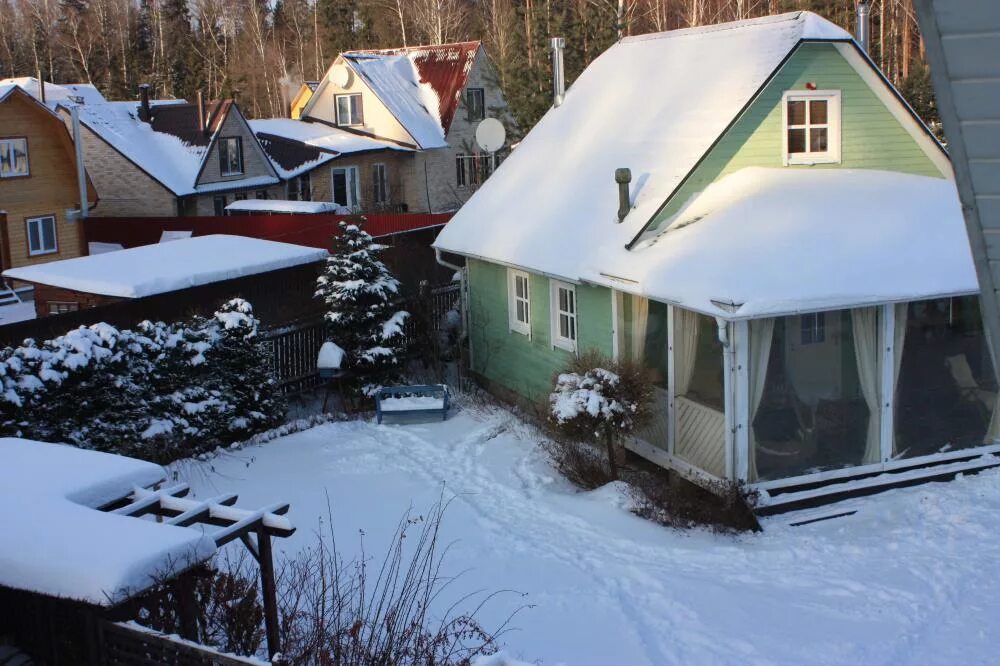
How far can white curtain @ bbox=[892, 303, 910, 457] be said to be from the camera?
11656mm

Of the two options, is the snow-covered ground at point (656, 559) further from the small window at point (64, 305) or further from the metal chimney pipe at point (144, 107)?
the metal chimney pipe at point (144, 107)

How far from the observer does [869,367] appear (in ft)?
38.4

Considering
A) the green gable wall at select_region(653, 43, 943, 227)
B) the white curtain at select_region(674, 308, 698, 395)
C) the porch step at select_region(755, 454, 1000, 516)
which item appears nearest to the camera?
the porch step at select_region(755, 454, 1000, 516)

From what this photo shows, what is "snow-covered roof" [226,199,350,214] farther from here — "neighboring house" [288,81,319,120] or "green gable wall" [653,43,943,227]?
"green gable wall" [653,43,943,227]

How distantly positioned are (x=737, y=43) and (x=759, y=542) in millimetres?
6923

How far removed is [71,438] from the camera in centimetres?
1188

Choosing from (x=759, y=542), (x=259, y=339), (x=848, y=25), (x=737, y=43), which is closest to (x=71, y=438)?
(x=259, y=339)

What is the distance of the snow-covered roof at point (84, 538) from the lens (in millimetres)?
5504

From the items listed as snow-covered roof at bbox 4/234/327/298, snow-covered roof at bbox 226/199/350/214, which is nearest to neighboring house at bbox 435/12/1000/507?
snow-covered roof at bbox 4/234/327/298

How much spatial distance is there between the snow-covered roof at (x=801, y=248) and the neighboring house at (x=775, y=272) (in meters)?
0.03

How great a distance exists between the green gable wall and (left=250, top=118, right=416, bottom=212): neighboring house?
950 inches

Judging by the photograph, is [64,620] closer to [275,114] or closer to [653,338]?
[653,338]

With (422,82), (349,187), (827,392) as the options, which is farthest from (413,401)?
(422,82)

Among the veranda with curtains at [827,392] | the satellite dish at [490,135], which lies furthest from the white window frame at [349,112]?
the veranda with curtains at [827,392]
